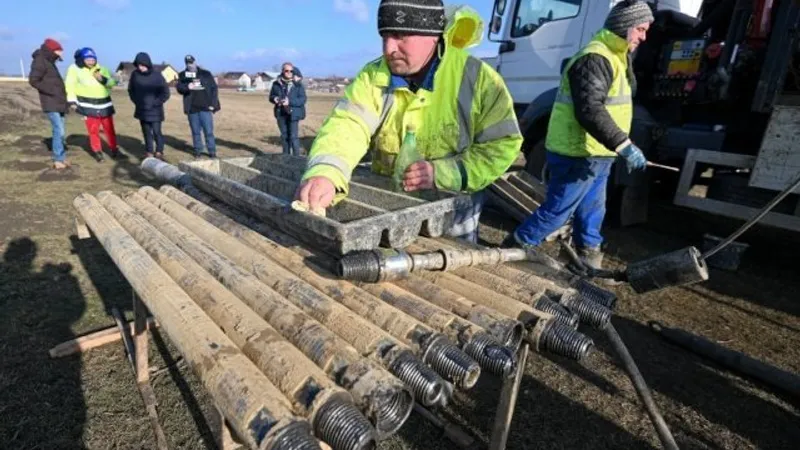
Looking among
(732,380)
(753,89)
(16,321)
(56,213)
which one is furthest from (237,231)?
(753,89)

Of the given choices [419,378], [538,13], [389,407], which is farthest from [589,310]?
[538,13]

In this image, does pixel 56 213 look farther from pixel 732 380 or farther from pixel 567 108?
pixel 732 380

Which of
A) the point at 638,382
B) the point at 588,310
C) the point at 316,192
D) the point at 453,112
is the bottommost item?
the point at 638,382

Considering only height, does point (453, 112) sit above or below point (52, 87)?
above

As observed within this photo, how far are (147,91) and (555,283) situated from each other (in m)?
9.70

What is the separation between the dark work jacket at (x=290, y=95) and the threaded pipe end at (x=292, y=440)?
937 centimetres

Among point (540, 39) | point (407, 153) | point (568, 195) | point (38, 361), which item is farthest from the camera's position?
point (540, 39)

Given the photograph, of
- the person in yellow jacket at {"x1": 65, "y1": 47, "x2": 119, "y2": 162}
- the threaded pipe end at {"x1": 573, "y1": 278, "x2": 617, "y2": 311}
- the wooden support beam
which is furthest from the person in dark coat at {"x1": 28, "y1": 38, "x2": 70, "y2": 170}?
the threaded pipe end at {"x1": 573, "y1": 278, "x2": 617, "y2": 311}

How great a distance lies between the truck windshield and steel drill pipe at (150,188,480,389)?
582 centimetres

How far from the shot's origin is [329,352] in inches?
47.0

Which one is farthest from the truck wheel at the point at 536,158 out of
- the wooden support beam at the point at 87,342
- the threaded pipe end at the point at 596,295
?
the wooden support beam at the point at 87,342

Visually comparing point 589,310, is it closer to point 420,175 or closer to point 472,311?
point 472,311

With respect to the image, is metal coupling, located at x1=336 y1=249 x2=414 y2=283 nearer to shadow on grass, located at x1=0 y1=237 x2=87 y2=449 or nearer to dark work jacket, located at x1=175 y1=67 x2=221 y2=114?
shadow on grass, located at x1=0 y1=237 x2=87 y2=449

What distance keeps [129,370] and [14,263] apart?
2442 mm
